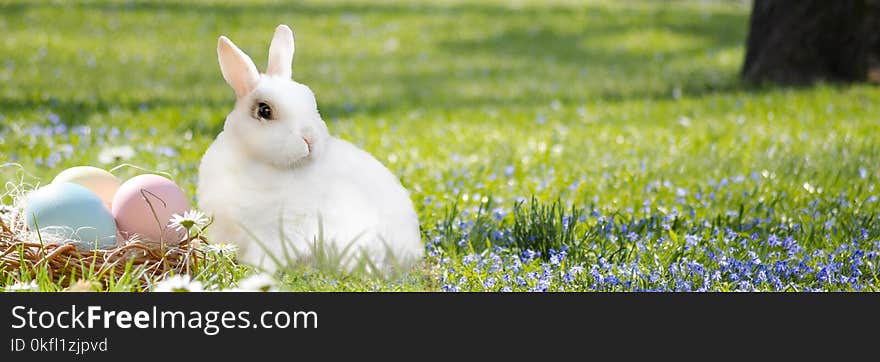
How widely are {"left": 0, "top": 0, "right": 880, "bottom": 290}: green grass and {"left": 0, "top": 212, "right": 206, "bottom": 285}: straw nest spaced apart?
0.31 feet

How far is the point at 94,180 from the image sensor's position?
353 centimetres

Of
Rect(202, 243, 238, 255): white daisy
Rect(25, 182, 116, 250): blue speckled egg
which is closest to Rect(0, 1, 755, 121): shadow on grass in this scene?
Rect(25, 182, 116, 250): blue speckled egg

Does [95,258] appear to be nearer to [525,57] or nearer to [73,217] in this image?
[73,217]

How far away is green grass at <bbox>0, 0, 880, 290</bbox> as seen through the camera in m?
4.14

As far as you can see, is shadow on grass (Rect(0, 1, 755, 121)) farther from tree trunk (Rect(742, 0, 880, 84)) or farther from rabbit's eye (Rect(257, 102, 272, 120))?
rabbit's eye (Rect(257, 102, 272, 120))

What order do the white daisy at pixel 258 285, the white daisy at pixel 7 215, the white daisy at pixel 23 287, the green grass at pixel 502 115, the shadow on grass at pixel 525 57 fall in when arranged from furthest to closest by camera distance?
the shadow on grass at pixel 525 57 < the green grass at pixel 502 115 < the white daisy at pixel 7 215 < the white daisy at pixel 23 287 < the white daisy at pixel 258 285

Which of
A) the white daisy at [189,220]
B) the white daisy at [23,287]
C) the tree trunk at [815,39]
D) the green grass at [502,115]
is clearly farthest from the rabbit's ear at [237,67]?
the tree trunk at [815,39]

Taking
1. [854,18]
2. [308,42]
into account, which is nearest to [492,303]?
[854,18]

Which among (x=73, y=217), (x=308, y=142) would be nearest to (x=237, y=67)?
(x=308, y=142)

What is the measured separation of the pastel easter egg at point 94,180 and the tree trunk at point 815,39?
6.72 meters

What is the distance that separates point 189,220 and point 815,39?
23.5ft

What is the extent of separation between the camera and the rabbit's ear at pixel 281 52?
3.22 metres

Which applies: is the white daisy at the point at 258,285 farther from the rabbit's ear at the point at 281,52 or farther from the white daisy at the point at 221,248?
the rabbit's ear at the point at 281,52

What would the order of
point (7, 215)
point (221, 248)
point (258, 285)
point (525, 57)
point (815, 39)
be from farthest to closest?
point (525, 57) → point (815, 39) → point (7, 215) → point (221, 248) → point (258, 285)
